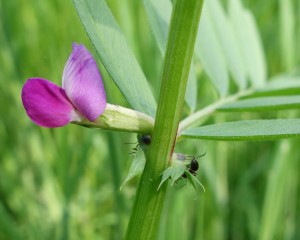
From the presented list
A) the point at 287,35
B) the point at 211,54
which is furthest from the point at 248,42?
the point at 287,35

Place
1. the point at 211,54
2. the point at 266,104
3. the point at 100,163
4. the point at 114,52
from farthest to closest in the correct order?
the point at 100,163 < the point at 211,54 < the point at 266,104 < the point at 114,52

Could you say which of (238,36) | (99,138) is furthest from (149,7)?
(99,138)

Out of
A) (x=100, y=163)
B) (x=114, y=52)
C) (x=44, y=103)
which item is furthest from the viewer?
(x=100, y=163)

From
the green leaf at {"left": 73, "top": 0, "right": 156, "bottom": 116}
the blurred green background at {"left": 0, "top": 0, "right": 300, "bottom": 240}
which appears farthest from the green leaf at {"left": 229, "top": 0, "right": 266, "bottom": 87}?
the green leaf at {"left": 73, "top": 0, "right": 156, "bottom": 116}

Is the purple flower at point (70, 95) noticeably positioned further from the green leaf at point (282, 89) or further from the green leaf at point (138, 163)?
the green leaf at point (282, 89)

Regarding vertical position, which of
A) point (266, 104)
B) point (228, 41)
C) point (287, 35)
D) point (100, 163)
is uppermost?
point (287, 35)

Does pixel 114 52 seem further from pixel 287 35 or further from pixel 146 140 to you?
pixel 287 35

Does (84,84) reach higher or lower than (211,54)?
lower
